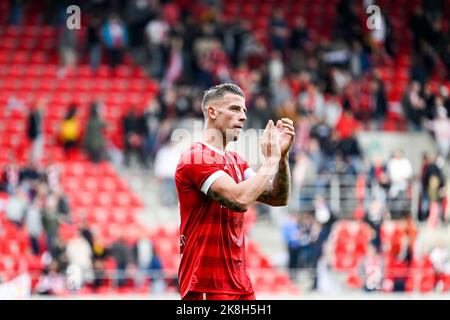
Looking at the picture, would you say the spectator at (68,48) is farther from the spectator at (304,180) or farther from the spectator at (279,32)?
the spectator at (304,180)

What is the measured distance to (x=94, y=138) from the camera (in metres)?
18.6

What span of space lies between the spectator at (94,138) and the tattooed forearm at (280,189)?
1198 cm

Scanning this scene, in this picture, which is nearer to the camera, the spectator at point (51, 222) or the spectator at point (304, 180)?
the spectator at point (51, 222)

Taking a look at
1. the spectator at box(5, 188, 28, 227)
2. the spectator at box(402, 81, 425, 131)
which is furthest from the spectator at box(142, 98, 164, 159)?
the spectator at box(402, 81, 425, 131)

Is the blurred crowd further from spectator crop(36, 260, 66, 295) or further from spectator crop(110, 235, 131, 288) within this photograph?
spectator crop(36, 260, 66, 295)

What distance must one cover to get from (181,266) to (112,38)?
14.9 m

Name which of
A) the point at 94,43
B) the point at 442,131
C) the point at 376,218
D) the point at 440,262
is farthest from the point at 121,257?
the point at 94,43

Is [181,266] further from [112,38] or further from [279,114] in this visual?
[112,38]

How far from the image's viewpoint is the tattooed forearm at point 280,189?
21.9 feet

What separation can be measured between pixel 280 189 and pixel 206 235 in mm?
552

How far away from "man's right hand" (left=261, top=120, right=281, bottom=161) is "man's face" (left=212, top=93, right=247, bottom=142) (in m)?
0.30

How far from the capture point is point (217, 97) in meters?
6.71

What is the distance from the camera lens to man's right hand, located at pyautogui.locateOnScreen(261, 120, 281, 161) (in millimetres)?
6359

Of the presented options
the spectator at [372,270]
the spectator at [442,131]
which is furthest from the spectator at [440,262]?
the spectator at [442,131]
